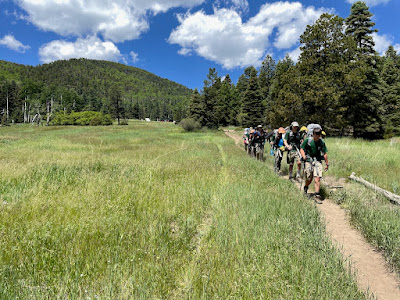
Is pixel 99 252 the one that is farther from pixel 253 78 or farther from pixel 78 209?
pixel 253 78

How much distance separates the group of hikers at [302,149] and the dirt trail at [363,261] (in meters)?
1.57

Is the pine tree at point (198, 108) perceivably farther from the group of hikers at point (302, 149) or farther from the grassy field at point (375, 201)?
the grassy field at point (375, 201)

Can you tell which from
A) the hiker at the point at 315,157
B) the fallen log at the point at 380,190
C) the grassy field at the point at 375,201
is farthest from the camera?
the hiker at the point at 315,157

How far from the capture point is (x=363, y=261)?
311cm

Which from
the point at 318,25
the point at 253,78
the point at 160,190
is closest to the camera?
the point at 160,190

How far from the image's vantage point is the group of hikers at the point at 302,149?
19.5 ft

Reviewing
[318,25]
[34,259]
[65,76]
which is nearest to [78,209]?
[34,259]

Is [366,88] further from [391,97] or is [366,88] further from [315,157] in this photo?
[315,157]

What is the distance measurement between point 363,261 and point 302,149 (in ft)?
12.8

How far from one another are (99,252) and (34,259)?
717 mm

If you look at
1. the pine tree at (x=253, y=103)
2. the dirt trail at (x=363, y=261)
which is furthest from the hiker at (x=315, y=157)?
the pine tree at (x=253, y=103)

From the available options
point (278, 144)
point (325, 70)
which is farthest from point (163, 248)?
point (325, 70)

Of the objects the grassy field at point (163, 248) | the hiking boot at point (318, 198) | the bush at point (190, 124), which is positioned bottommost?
the hiking boot at point (318, 198)

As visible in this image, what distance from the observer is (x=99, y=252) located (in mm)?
2605
